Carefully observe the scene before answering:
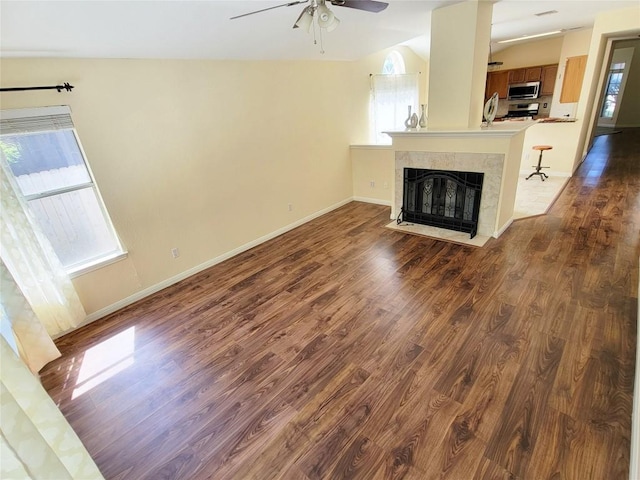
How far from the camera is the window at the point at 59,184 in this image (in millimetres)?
2395

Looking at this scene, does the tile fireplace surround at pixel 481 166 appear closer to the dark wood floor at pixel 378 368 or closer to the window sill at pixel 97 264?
the dark wood floor at pixel 378 368

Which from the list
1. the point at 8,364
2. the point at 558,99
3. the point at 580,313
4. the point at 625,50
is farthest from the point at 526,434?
the point at 625,50

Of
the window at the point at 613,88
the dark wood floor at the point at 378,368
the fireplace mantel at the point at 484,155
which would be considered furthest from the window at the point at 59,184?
the window at the point at 613,88

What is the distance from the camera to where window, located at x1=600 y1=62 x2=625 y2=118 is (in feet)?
30.4

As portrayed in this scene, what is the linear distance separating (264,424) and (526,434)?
1.44m

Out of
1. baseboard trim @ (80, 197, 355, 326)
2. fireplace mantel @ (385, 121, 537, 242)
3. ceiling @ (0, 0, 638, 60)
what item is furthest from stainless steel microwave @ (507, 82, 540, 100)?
baseboard trim @ (80, 197, 355, 326)

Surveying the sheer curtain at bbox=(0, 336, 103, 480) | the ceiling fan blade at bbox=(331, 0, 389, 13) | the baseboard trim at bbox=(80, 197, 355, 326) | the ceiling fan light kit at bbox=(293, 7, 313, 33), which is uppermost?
the ceiling fan blade at bbox=(331, 0, 389, 13)

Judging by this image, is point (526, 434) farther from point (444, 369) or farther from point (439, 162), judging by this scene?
point (439, 162)

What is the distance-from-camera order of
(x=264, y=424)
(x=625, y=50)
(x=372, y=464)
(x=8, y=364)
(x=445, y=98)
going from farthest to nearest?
(x=625, y=50) < (x=445, y=98) < (x=264, y=424) < (x=372, y=464) < (x=8, y=364)

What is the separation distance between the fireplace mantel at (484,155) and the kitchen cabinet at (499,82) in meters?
4.17

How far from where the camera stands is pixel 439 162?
12.8ft

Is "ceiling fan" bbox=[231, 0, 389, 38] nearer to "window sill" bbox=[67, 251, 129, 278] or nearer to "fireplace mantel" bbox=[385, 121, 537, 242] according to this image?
"fireplace mantel" bbox=[385, 121, 537, 242]

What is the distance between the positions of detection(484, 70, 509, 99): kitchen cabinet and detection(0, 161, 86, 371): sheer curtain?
8.60 meters

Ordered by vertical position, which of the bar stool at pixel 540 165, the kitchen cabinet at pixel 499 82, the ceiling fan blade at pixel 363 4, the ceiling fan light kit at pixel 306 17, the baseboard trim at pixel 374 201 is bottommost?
the baseboard trim at pixel 374 201
